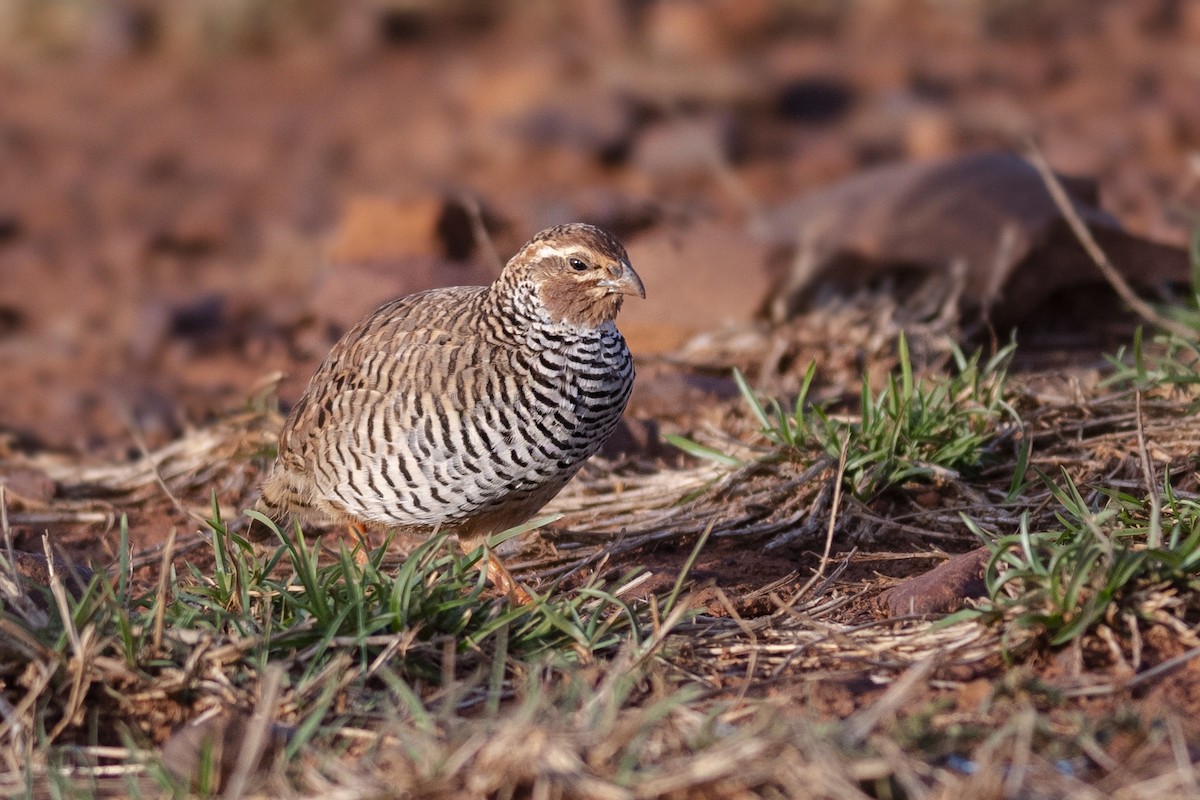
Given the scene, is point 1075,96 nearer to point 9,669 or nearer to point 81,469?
point 81,469

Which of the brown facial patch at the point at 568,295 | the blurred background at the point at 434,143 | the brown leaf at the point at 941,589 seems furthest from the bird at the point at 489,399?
the blurred background at the point at 434,143

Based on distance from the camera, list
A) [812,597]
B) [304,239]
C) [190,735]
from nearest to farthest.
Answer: [190,735], [812,597], [304,239]

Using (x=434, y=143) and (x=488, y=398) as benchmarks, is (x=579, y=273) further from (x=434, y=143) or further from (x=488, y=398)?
(x=434, y=143)

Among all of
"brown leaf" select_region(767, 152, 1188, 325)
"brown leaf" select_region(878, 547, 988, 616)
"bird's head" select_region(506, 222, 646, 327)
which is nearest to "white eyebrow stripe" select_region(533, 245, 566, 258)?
"bird's head" select_region(506, 222, 646, 327)

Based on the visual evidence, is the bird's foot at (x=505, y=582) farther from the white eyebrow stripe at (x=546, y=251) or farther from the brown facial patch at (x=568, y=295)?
the white eyebrow stripe at (x=546, y=251)

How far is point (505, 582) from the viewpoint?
4.74 metres

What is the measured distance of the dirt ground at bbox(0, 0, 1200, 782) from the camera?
7.68 meters

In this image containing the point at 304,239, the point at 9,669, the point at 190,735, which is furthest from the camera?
the point at 304,239

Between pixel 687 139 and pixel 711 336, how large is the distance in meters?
4.69

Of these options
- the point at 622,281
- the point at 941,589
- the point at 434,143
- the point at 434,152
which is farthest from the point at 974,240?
the point at 434,143

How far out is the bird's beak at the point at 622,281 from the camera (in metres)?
4.68

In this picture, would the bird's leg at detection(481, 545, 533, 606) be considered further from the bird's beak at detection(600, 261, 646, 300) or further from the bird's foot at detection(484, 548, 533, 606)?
the bird's beak at detection(600, 261, 646, 300)

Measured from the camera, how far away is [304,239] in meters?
10.8

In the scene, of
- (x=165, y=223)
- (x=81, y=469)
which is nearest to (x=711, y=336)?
(x=81, y=469)
